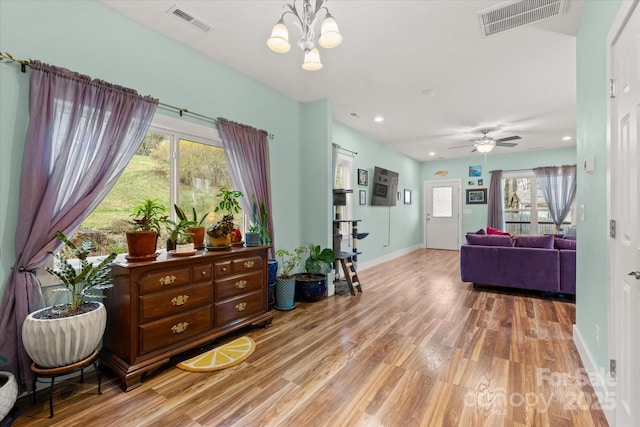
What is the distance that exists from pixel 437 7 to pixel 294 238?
2925mm

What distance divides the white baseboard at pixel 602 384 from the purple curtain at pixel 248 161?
2.87 metres

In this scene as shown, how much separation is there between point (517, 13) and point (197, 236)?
3220 millimetres

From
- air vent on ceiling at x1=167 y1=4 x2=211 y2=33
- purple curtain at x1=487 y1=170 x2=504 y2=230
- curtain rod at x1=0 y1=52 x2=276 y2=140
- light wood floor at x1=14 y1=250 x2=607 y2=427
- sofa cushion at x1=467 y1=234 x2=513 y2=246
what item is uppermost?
air vent on ceiling at x1=167 y1=4 x2=211 y2=33

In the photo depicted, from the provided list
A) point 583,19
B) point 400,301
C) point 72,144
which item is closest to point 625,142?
point 583,19

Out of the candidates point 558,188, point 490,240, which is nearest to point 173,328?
point 490,240

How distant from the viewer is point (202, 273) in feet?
7.68

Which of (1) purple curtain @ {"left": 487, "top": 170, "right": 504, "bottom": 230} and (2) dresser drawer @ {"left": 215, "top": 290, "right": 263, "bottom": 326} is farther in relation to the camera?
(1) purple curtain @ {"left": 487, "top": 170, "right": 504, "bottom": 230}

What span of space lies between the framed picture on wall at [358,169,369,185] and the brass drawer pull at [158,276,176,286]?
13.4 ft

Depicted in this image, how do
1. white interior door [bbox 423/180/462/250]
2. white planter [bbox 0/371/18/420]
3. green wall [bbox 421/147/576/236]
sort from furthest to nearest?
white interior door [bbox 423/180/462/250] → green wall [bbox 421/147/576/236] → white planter [bbox 0/371/18/420]

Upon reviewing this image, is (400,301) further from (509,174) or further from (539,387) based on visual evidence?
(509,174)

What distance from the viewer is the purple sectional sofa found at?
12.3ft

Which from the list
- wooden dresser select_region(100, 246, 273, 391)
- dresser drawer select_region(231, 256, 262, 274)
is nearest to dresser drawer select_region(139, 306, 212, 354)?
wooden dresser select_region(100, 246, 273, 391)

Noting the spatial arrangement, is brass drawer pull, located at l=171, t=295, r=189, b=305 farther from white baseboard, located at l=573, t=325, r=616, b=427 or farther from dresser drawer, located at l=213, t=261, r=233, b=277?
white baseboard, located at l=573, t=325, r=616, b=427

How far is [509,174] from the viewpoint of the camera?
7.41 metres
